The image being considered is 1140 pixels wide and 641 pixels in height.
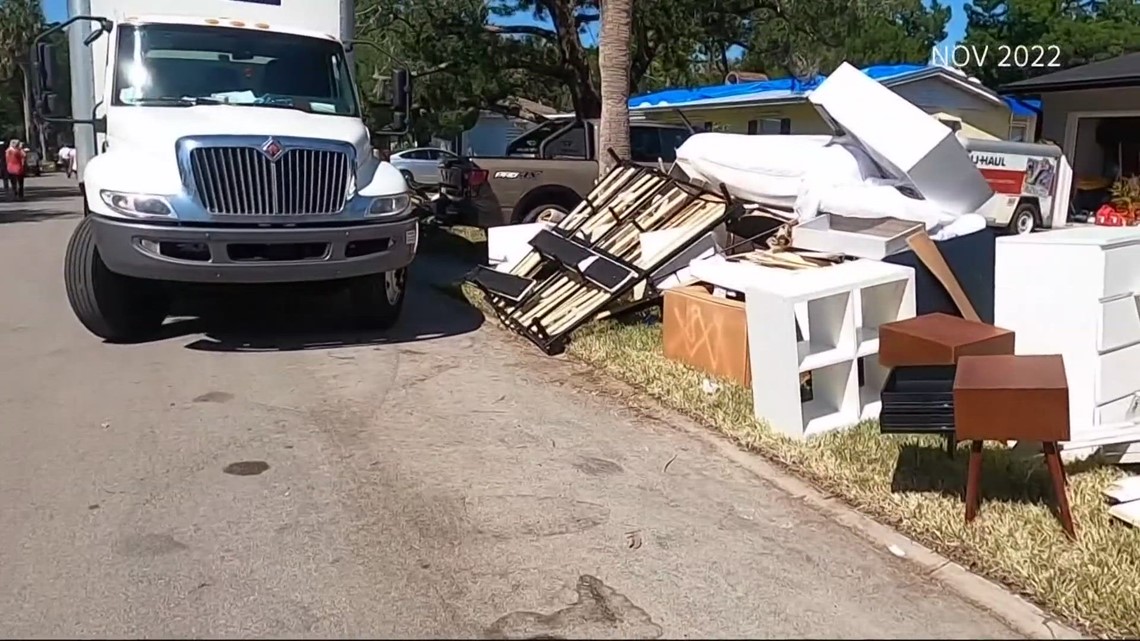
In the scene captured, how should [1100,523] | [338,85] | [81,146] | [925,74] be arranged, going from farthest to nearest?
1. [925,74]
2. [81,146]
3. [338,85]
4. [1100,523]

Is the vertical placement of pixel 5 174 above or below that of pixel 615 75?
below

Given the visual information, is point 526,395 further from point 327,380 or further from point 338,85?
point 338,85

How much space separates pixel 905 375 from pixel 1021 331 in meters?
1.37

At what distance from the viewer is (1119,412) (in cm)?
530

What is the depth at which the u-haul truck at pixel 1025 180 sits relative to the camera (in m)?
14.6

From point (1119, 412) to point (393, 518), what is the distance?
12.7 ft

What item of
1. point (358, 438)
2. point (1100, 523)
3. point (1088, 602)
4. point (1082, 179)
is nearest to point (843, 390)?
point (1100, 523)

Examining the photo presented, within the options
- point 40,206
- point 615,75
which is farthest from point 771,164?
point 40,206

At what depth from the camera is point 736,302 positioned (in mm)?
6488

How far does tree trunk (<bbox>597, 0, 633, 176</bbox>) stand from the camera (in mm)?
11055

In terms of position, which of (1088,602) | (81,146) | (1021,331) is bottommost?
(1088,602)

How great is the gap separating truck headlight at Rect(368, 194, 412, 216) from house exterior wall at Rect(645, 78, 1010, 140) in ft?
51.2

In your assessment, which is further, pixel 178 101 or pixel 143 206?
pixel 178 101

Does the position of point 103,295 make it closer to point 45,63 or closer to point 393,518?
point 45,63
